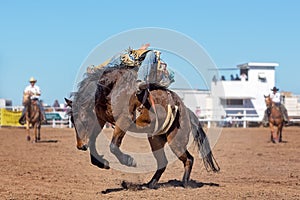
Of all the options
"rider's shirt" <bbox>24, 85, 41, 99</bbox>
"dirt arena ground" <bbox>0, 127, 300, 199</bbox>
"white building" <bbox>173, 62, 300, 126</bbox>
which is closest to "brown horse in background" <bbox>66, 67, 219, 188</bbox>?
"dirt arena ground" <bbox>0, 127, 300, 199</bbox>

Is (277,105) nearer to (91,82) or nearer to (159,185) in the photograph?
(159,185)

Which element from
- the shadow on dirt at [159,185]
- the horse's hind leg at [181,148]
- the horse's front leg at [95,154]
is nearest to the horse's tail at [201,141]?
the shadow on dirt at [159,185]

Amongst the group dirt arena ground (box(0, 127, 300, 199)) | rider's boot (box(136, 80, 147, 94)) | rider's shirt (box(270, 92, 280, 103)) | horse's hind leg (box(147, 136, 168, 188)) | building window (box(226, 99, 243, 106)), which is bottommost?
dirt arena ground (box(0, 127, 300, 199))

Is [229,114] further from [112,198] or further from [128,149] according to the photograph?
[112,198]

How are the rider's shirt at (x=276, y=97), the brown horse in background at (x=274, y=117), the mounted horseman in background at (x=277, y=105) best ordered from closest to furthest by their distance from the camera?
the brown horse in background at (x=274, y=117) < the mounted horseman in background at (x=277, y=105) < the rider's shirt at (x=276, y=97)

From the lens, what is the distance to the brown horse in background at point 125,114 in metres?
7.29

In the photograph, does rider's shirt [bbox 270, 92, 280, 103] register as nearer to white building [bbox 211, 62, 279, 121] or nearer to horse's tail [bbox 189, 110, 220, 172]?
horse's tail [bbox 189, 110, 220, 172]

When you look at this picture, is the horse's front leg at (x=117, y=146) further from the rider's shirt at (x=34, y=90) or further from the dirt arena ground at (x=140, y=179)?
the rider's shirt at (x=34, y=90)

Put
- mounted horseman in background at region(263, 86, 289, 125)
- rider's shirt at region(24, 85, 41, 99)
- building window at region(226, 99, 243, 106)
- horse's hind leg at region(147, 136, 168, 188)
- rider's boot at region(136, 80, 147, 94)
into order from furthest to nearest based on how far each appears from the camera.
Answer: building window at region(226, 99, 243, 106) → mounted horseman in background at region(263, 86, 289, 125) → rider's shirt at region(24, 85, 41, 99) → horse's hind leg at region(147, 136, 168, 188) → rider's boot at region(136, 80, 147, 94)

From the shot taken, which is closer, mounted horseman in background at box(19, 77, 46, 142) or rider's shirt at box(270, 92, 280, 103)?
mounted horseman in background at box(19, 77, 46, 142)

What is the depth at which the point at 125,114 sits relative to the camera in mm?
7434

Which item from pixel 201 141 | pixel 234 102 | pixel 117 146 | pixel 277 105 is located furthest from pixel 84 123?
pixel 234 102

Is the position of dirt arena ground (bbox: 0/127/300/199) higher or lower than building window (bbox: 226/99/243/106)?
lower

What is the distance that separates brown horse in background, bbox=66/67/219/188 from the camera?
23.9 feet
